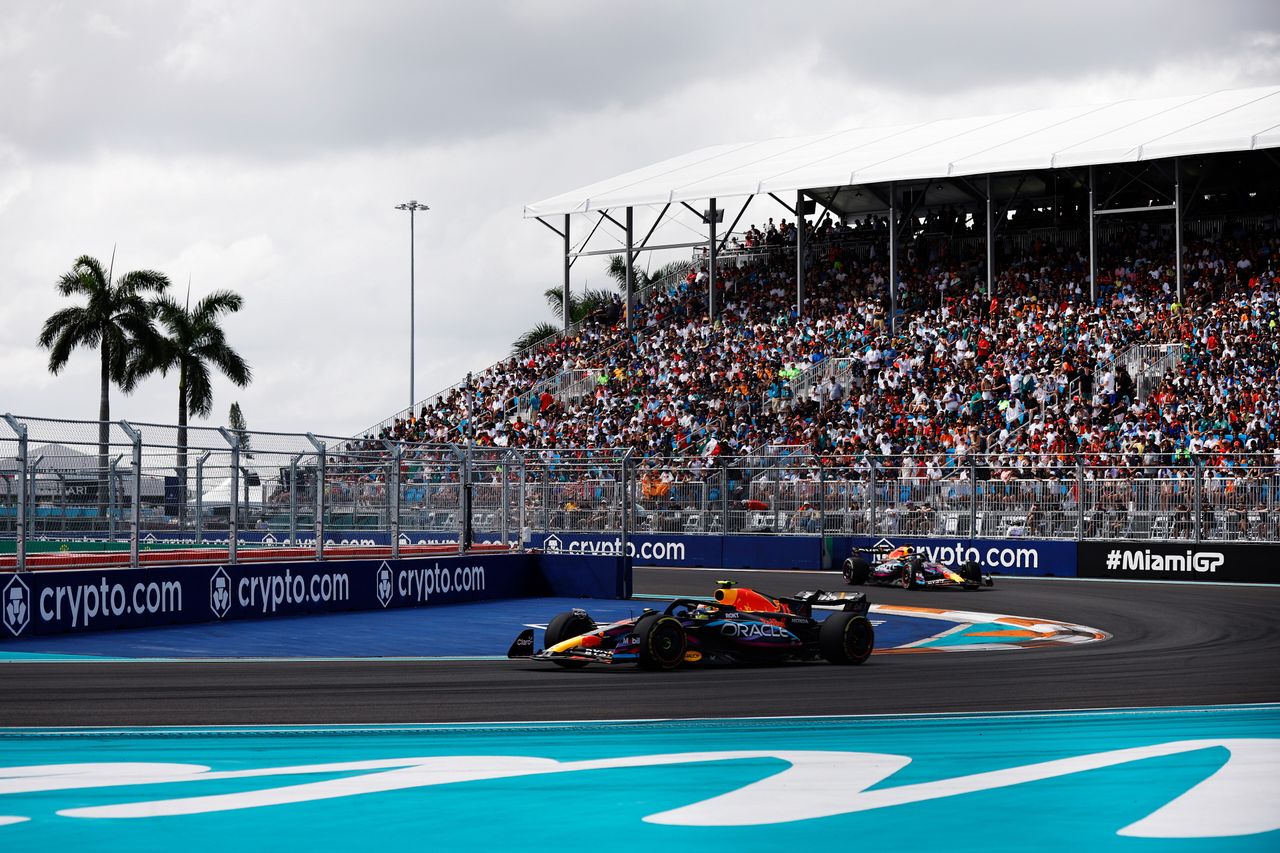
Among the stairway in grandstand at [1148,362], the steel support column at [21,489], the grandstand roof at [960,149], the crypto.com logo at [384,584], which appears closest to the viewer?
the steel support column at [21,489]

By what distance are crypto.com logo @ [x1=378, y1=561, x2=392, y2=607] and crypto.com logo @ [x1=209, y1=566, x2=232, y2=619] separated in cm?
297

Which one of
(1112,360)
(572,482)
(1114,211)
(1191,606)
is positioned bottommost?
(1191,606)

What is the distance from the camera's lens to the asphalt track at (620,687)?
10.5 metres

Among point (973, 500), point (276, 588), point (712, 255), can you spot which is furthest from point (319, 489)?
point (712, 255)

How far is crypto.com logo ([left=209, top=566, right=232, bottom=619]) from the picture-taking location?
18641mm

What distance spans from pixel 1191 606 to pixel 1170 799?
16.8 metres

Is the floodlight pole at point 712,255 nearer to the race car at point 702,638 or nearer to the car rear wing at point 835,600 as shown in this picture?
the car rear wing at point 835,600

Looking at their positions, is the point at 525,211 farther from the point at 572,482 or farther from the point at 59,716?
the point at 59,716

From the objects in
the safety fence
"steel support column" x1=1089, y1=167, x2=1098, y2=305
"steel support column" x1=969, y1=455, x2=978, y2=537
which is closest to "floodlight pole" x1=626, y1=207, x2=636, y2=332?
the safety fence

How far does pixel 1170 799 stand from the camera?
7184 millimetres

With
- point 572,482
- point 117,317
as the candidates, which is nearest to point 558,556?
point 572,482

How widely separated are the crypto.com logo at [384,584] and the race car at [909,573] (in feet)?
31.3

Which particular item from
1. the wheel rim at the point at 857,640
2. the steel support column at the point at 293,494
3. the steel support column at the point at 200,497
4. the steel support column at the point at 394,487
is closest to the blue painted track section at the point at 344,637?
the steel support column at the point at 394,487

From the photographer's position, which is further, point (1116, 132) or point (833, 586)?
point (1116, 132)
